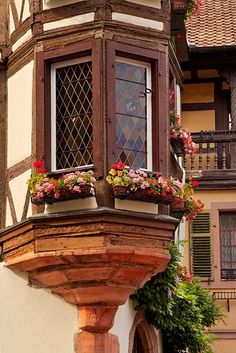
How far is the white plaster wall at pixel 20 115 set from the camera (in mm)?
12688

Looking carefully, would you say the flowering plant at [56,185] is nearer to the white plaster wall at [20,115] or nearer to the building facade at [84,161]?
the building facade at [84,161]

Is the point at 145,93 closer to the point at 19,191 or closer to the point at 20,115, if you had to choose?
the point at 20,115

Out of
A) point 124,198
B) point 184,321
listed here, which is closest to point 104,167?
point 124,198

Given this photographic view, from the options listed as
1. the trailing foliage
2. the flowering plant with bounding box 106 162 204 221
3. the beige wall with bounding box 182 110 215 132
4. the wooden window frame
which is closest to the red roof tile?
the beige wall with bounding box 182 110 215 132

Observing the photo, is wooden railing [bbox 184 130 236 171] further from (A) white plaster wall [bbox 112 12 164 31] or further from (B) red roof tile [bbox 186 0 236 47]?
(A) white plaster wall [bbox 112 12 164 31]

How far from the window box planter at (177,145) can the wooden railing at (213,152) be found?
→ 551 cm

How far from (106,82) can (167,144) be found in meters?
1.12

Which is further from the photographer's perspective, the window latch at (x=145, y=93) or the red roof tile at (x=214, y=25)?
the red roof tile at (x=214, y=25)

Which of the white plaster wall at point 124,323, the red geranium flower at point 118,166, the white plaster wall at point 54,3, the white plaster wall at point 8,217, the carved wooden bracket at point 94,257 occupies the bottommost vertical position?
the white plaster wall at point 124,323

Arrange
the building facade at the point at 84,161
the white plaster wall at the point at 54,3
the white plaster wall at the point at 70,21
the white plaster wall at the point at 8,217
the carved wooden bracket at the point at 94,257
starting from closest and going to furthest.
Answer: the carved wooden bracket at the point at 94,257 < the building facade at the point at 84,161 < the white plaster wall at the point at 70,21 < the white plaster wall at the point at 54,3 < the white plaster wall at the point at 8,217

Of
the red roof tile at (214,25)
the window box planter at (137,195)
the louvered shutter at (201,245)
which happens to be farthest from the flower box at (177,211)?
the red roof tile at (214,25)

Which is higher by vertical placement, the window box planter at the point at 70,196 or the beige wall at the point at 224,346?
the window box planter at the point at 70,196

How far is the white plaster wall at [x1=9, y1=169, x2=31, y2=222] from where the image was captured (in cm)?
1262

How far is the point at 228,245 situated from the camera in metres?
19.8
